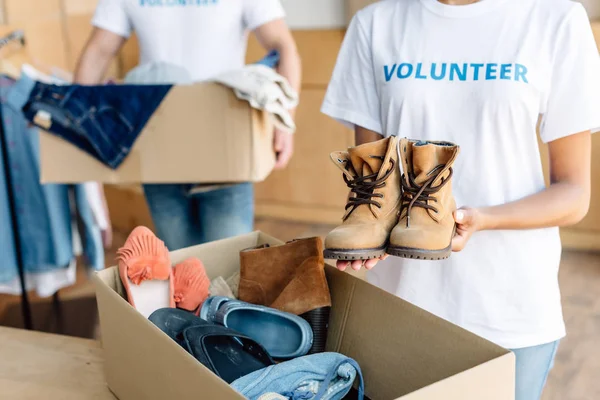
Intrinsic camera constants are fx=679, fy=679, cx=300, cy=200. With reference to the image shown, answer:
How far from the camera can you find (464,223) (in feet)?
3.09

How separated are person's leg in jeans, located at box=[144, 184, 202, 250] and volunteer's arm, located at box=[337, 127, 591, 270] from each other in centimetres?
90

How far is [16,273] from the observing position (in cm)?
224

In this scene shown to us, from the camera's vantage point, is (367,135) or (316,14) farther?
(316,14)

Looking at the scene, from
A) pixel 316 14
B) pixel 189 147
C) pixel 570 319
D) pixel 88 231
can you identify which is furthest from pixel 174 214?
pixel 316 14

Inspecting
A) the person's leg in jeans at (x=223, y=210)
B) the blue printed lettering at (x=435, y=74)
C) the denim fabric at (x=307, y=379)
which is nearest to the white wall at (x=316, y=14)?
the person's leg in jeans at (x=223, y=210)

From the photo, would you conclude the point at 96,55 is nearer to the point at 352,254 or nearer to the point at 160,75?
the point at 160,75

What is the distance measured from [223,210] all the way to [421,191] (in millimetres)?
892

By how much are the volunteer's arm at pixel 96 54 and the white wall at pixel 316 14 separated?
5.47ft

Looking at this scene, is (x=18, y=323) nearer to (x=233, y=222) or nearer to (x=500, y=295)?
(x=233, y=222)

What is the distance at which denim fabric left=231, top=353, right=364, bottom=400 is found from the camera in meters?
0.78

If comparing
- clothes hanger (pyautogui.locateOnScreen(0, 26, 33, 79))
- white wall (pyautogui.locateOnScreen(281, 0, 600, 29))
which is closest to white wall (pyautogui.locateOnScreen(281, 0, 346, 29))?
white wall (pyautogui.locateOnScreen(281, 0, 600, 29))

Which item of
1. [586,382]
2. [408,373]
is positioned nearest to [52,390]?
[408,373]

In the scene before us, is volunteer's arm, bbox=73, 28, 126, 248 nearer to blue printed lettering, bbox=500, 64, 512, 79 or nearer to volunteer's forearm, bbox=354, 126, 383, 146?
volunteer's forearm, bbox=354, 126, 383, 146

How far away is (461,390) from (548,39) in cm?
60
